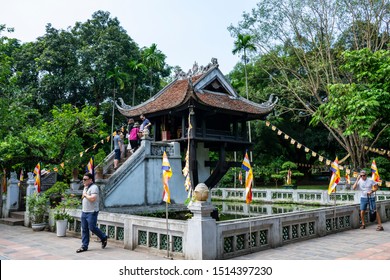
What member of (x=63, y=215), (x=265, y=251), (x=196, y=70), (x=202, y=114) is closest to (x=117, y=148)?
(x=202, y=114)

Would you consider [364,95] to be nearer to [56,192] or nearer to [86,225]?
[86,225]

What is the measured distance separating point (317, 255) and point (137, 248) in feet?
12.4

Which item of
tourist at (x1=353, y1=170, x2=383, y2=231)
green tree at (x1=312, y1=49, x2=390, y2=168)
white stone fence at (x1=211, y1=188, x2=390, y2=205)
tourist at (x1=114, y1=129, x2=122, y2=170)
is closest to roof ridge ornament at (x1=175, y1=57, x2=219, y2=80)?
tourist at (x1=114, y1=129, x2=122, y2=170)

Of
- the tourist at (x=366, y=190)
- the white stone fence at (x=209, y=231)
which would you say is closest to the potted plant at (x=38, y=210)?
the white stone fence at (x=209, y=231)

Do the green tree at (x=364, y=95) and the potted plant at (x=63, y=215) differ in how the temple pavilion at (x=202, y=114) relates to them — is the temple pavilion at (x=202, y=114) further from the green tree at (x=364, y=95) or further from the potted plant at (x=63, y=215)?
the potted plant at (x=63, y=215)

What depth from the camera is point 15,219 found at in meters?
12.7

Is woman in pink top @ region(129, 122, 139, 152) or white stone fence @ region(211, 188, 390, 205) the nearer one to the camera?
woman in pink top @ region(129, 122, 139, 152)

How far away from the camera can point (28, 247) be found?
8.09 meters

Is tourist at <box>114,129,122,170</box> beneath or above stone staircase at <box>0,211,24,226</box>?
above

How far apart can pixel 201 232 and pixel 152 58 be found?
2983 centimetres

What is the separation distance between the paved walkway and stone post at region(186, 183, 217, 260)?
0.71 metres

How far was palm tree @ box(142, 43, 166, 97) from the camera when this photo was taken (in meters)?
34.2

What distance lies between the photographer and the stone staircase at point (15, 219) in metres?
12.2

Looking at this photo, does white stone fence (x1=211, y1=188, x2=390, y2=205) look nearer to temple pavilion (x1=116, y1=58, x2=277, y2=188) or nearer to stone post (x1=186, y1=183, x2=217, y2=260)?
temple pavilion (x1=116, y1=58, x2=277, y2=188)
